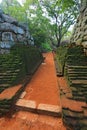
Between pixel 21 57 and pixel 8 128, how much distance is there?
3.43m

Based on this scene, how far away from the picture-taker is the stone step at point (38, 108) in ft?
11.7

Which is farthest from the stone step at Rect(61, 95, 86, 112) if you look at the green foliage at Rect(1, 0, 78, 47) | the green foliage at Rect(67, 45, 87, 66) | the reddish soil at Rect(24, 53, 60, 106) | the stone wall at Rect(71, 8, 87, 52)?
the green foliage at Rect(1, 0, 78, 47)

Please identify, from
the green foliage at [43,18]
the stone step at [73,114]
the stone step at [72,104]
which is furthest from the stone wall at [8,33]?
the stone step at [73,114]

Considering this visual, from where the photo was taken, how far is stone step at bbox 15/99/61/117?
11.7 feet

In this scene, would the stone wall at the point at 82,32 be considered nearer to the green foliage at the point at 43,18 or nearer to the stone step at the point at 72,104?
the stone step at the point at 72,104

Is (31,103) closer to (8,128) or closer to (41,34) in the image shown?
(8,128)

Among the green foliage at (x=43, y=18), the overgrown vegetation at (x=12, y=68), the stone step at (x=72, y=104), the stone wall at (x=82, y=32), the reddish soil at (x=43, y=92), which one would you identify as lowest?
the reddish soil at (x=43, y=92)

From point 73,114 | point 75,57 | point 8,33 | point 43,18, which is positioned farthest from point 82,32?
point 43,18

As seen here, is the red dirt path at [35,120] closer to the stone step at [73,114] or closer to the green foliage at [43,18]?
the stone step at [73,114]

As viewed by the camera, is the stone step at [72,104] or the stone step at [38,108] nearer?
the stone step at [72,104]

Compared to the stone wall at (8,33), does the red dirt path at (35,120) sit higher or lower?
lower

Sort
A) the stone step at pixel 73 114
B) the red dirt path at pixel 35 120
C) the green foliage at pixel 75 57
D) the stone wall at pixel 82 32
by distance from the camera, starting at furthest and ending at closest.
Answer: the stone wall at pixel 82 32, the green foliage at pixel 75 57, the red dirt path at pixel 35 120, the stone step at pixel 73 114

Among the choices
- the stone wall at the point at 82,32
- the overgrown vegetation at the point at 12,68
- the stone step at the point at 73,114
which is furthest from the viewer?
the stone wall at the point at 82,32

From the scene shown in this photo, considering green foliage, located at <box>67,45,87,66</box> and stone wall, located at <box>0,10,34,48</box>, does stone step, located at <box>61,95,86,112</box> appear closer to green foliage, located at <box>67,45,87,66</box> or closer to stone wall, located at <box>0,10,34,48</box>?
green foliage, located at <box>67,45,87,66</box>
